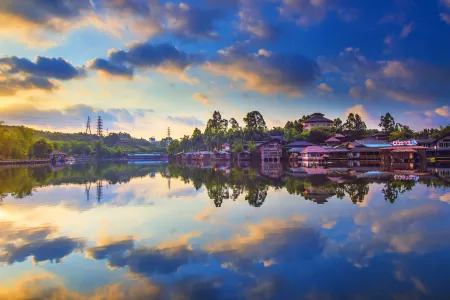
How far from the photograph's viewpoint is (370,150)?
51.8 m

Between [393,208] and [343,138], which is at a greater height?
[343,138]

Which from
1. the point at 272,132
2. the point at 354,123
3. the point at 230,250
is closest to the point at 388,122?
the point at 354,123

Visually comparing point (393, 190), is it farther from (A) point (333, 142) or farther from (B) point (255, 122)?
(B) point (255, 122)

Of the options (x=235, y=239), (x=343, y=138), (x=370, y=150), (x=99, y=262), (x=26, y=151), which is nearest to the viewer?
(x=99, y=262)

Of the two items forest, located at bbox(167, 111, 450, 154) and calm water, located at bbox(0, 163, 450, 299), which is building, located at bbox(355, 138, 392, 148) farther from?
calm water, located at bbox(0, 163, 450, 299)

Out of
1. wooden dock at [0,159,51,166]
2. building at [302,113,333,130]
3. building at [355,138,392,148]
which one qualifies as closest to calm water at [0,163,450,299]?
building at [355,138,392,148]

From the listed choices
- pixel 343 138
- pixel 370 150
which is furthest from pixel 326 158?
pixel 343 138

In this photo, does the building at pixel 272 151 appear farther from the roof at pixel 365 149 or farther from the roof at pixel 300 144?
the roof at pixel 365 149

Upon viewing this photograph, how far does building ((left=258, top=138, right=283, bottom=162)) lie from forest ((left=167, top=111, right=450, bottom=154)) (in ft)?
14.9

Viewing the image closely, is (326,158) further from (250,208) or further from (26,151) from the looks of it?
(26,151)

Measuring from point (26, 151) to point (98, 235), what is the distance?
7963 cm

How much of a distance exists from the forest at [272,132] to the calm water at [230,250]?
5694 cm

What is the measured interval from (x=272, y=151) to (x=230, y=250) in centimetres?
5835

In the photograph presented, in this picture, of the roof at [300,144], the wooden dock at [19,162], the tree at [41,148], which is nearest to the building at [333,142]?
the roof at [300,144]
